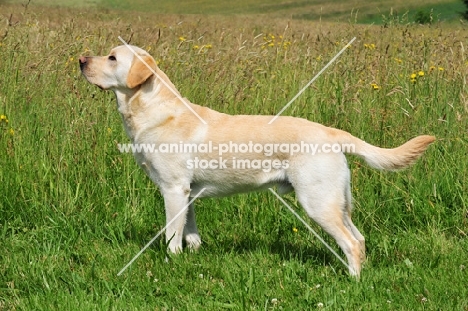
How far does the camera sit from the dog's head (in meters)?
4.02

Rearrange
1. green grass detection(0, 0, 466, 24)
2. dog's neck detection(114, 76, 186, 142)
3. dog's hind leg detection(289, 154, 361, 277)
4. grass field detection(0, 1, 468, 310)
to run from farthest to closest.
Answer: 1. green grass detection(0, 0, 466, 24)
2. dog's neck detection(114, 76, 186, 142)
3. dog's hind leg detection(289, 154, 361, 277)
4. grass field detection(0, 1, 468, 310)

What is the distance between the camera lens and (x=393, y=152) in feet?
12.2

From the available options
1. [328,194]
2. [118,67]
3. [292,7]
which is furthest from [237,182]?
[292,7]

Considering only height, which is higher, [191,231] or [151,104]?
[151,104]

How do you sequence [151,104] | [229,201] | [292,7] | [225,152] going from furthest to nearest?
[292,7] → [229,201] → [151,104] → [225,152]

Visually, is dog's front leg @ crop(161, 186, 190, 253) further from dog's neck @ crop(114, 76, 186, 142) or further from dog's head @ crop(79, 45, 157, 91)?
dog's head @ crop(79, 45, 157, 91)

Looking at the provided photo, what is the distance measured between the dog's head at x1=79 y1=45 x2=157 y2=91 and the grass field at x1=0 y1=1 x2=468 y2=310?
0.82m

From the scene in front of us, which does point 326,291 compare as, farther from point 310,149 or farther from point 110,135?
point 110,135

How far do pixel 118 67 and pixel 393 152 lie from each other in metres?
1.90

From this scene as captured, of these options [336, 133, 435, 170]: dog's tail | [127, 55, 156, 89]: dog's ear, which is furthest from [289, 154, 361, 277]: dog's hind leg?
[127, 55, 156, 89]: dog's ear

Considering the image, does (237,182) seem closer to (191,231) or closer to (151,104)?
(191,231)

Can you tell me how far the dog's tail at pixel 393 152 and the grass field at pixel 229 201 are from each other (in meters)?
0.65

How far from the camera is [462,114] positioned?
16.0 feet

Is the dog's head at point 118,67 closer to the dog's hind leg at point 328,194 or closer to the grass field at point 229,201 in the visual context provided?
the grass field at point 229,201
